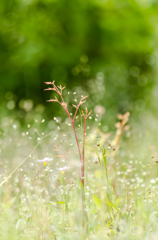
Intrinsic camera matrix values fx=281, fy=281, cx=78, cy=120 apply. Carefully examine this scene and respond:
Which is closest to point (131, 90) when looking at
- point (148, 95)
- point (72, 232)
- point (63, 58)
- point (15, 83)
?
point (148, 95)

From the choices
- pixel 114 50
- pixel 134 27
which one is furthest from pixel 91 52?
pixel 134 27

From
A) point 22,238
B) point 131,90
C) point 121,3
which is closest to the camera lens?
point 22,238

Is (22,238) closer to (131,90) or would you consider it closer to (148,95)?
(131,90)

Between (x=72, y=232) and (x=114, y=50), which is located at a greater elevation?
(x=114, y=50)

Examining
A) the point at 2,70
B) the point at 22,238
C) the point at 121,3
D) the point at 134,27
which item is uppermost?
the point at 121,3

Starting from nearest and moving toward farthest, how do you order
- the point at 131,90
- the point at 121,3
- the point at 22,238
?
the point at 22,238 < the point at 121,3 < the point at 131,90

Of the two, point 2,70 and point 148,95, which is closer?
point 2,70

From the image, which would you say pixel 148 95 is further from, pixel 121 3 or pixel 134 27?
pixel 121 3
